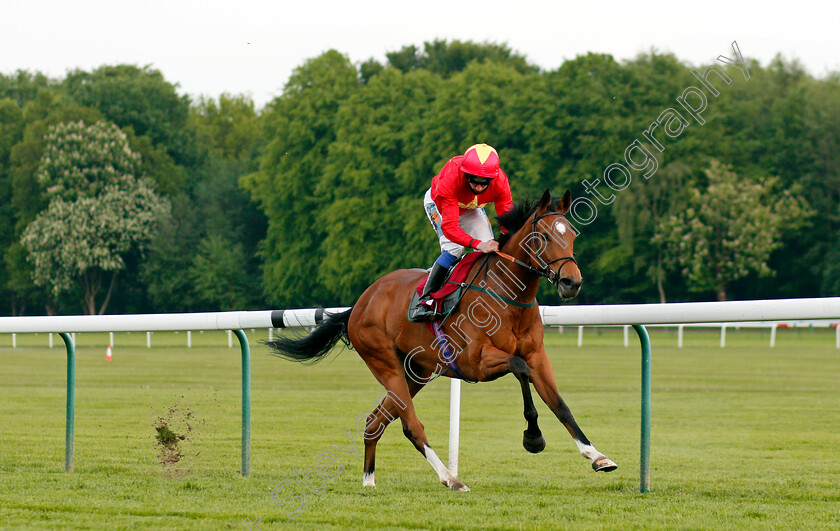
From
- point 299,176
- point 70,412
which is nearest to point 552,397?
point 70,412

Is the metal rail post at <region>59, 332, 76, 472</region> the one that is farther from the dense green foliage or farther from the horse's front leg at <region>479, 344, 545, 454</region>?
the dense green foliage

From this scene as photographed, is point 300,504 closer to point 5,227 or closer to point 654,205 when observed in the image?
point 654,205

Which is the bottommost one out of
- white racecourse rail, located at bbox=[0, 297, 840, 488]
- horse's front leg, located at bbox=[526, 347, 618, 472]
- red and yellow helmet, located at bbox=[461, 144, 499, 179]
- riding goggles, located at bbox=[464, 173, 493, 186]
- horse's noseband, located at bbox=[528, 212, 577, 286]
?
horse's front leg, located at bbox=[526, 347, 618, 472]


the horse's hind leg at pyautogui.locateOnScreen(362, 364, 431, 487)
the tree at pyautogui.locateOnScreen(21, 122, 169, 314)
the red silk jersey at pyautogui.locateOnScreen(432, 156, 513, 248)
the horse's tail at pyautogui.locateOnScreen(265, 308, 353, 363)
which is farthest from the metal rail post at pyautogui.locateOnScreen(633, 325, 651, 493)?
the tree at pyautogui.locateOnScreen(21, 122, 169, 314)

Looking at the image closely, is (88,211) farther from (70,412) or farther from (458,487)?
(458,487)

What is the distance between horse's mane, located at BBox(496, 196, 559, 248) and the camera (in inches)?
221

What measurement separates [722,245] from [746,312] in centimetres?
3739

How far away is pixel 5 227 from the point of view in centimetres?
5700

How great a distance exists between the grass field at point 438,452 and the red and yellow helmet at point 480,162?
5.69ft

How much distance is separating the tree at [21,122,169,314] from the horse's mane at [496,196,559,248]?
47716 millimetres

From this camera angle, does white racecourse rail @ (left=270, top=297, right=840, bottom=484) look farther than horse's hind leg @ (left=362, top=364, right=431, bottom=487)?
No

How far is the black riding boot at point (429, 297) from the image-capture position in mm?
5688

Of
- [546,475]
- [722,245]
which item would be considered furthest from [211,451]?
[722,245]

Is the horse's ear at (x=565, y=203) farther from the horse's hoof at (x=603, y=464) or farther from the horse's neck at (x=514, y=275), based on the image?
the horse's hoof at (x=603, y=464)
